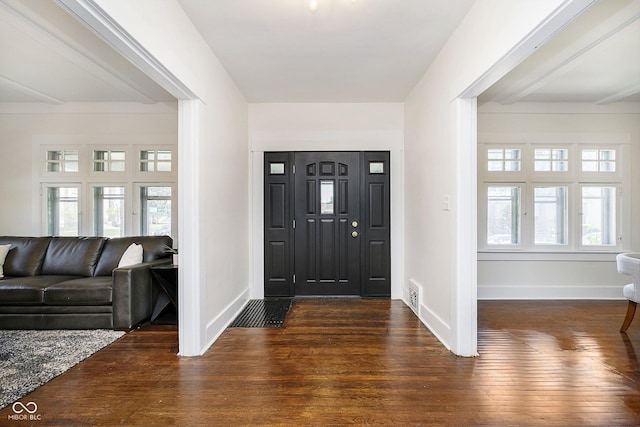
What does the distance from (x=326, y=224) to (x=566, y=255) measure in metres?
3.22

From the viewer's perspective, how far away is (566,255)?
13.3ft

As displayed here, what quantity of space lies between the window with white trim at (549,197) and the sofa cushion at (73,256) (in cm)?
481

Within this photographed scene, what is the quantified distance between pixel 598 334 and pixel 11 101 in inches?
291

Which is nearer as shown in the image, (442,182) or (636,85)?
(442,182)

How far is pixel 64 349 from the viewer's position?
2529mm

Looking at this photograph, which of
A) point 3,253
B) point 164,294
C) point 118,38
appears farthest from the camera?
point 3,253

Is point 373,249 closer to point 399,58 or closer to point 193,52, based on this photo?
point 399,58

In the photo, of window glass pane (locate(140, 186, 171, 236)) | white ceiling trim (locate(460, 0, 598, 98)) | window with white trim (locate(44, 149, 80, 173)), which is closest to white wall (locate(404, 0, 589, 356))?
white ceiling trim (locate(460, 0, 598, 98))

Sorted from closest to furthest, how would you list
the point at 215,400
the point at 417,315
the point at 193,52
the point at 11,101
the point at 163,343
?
the point at 215,400 → the point at 193,52 → the point at 163,343 → the point at 417,315 → the point at 11,101

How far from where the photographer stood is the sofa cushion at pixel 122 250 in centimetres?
344

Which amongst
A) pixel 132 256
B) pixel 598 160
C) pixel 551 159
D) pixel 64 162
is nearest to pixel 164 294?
pixel 132 256

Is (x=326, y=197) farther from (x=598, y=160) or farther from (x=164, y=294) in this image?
(x=598, y=160)

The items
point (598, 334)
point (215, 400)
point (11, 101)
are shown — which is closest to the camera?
point (215, 400)

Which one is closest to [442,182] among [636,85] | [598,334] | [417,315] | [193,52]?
[417,315]
